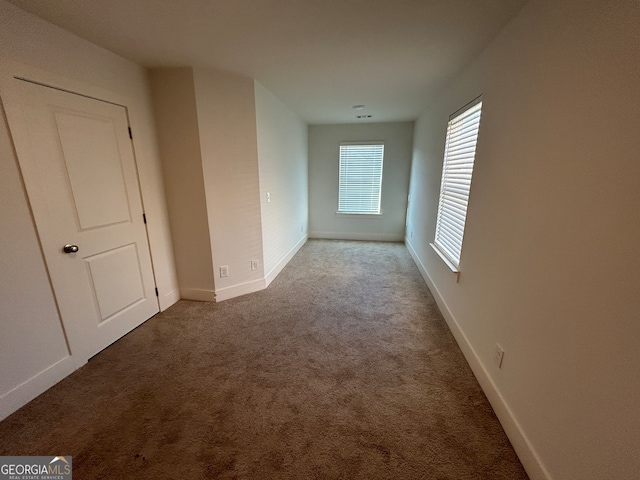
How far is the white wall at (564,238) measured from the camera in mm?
854

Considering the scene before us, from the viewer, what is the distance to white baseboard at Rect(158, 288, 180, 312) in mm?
2764

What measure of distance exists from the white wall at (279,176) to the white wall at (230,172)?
0.14 metres

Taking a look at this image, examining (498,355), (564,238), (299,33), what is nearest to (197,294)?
(299,33)

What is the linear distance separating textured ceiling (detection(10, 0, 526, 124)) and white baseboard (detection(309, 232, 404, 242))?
132 inches

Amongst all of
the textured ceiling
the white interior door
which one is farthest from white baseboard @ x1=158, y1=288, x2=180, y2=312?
the textured ceiling

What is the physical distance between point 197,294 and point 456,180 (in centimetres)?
307

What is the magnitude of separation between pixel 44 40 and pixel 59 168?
0.80 metres

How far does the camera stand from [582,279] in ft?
3.31

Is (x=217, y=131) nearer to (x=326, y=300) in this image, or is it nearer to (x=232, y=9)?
(x=232, y=9)

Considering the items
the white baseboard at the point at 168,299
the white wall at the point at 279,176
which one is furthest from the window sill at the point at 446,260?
the white baseboard at the point at 168,299

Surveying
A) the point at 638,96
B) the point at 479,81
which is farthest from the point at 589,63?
the point at 479,81

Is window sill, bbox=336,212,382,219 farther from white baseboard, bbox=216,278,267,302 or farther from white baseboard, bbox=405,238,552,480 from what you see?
white baseboard, bbox=405,238,552,480

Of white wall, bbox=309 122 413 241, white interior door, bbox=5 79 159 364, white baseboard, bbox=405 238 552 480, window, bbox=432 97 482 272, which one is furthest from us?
white wall, bbox=309 122 413 241

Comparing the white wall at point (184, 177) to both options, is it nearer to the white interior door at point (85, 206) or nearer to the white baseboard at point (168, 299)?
the white baseboard at point (168, 299)
